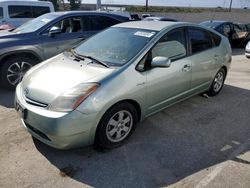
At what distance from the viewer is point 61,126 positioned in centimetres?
279

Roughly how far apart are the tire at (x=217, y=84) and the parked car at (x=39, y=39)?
3163mm

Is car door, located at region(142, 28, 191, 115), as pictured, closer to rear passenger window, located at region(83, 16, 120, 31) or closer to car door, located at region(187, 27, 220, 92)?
car door, located at region(187, 27, 220, 92)

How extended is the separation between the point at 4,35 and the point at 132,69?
3.58 meters

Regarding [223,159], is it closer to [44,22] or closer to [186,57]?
[186,57]

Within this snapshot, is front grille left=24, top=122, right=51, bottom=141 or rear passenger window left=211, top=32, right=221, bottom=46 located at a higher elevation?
rear passenger window left=211, top=32, right=221, bottom=46

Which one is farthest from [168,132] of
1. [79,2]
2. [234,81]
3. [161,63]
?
[79,2]

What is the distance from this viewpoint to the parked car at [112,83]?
2.88m

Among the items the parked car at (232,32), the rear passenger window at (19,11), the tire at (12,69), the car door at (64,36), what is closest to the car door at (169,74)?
the car door at (64,36)

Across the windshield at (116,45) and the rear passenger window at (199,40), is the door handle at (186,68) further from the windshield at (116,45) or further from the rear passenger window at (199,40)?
the windshield at (116,45)

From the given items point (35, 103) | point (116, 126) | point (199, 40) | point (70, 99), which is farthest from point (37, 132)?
point (199, 40)

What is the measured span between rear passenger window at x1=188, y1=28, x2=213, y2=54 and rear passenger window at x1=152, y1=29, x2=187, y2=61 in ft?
0.83

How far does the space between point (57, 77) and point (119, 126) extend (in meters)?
0.99

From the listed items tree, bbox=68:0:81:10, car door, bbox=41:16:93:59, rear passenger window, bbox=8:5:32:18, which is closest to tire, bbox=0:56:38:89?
car door, bbox=41:16:93:59

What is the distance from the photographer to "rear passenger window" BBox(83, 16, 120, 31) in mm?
6451
